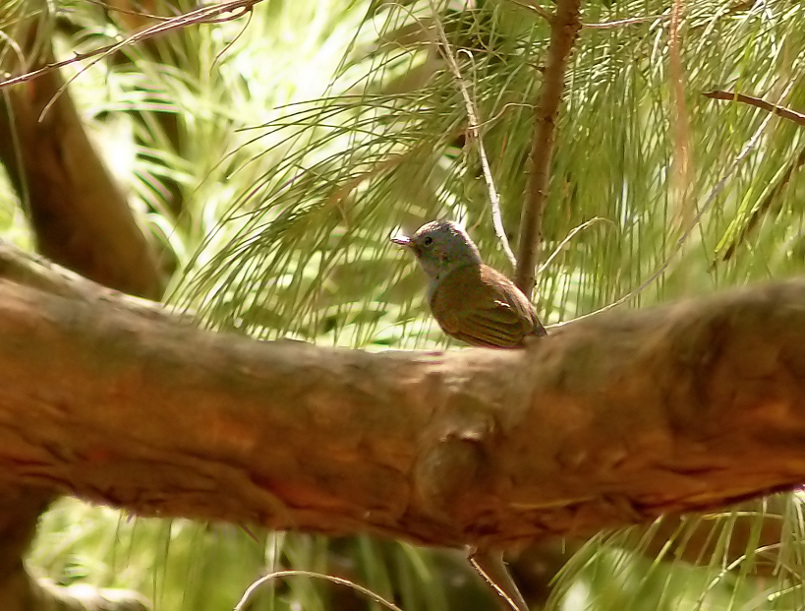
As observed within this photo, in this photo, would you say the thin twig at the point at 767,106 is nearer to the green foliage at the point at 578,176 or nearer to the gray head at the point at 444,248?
the green foliage at the point at 578,176

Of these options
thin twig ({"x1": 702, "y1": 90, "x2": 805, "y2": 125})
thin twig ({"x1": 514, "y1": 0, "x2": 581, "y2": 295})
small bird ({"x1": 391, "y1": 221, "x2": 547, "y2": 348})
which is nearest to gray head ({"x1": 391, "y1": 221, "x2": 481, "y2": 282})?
small bird ({"x1": 391, "y1": 221, "x2": 547, "y2": 348})

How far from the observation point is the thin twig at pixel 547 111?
2.63ft

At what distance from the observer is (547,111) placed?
83 cm

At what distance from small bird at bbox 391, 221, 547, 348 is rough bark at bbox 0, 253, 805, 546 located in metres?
0.19

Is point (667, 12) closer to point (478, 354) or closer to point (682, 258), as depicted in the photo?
point (682, 258)

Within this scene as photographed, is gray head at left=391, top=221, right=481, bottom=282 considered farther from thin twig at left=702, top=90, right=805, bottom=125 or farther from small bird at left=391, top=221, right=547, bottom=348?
thin twig at left=702, top=90, right=805, bottom=125

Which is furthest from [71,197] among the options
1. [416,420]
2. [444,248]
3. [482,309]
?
[416,420]

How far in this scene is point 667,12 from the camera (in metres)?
0.93

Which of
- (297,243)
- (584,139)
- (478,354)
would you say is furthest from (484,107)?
(478,354)

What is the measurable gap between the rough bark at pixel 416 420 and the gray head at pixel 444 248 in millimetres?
303

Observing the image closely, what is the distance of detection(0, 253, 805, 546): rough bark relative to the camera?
1.71 ft

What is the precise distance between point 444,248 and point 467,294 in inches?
4.1

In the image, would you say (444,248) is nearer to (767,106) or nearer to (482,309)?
(482,309)

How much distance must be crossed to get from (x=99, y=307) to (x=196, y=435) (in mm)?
133
